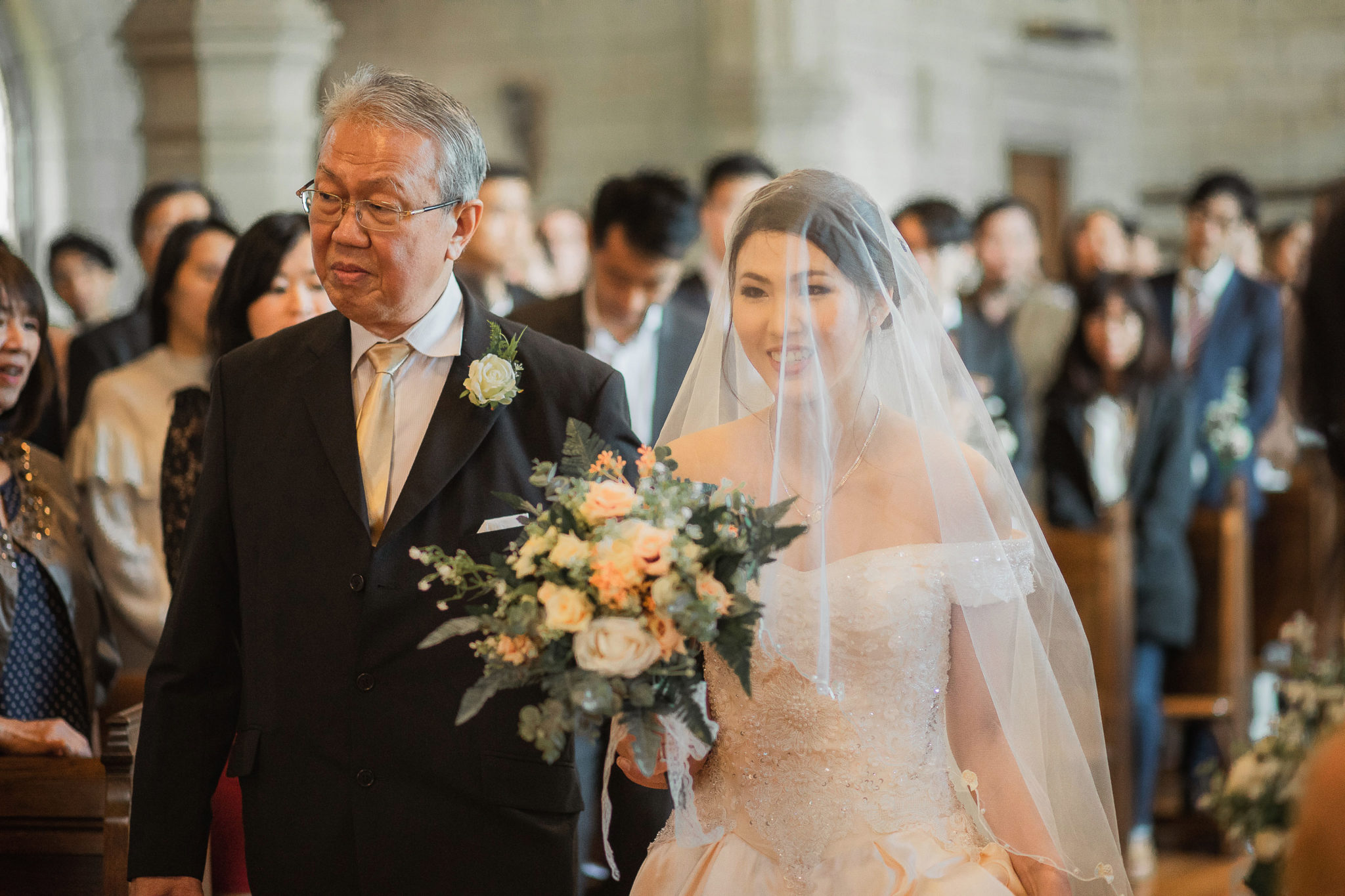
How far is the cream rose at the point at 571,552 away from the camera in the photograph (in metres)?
1.80

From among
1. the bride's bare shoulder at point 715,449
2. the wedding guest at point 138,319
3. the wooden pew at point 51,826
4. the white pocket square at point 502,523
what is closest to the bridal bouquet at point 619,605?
the white pocket square at point 502,523

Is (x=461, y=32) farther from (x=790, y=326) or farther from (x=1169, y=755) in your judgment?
(x=790, y=326)

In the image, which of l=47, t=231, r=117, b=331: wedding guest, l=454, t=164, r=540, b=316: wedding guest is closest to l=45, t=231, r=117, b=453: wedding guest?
l=47, t=231, r=117, b=331: wedding guest

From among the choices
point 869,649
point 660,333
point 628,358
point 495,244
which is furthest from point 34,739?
point 495,244

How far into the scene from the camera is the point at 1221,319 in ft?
22.2

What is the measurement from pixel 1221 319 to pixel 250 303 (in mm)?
5045

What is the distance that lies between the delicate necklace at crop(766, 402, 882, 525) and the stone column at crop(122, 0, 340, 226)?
4.68 meters

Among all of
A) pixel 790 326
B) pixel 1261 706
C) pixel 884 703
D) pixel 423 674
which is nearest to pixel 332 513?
pixel 423 674

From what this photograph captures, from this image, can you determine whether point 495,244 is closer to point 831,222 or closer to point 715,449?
point 715,449

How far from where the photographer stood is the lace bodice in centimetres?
223

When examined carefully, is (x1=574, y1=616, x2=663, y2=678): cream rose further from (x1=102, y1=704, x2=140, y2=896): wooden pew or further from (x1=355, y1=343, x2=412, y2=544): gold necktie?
(x1=102, y1=704, x2=140, y2=896): wooden pew

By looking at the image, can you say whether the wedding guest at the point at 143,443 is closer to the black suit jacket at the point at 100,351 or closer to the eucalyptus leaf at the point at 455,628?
the black suit jacket at the point at 100,351

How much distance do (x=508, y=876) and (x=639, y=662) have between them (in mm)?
599

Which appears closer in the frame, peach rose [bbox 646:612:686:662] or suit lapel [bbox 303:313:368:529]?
peach rose [bbox 646:612:686:662]
